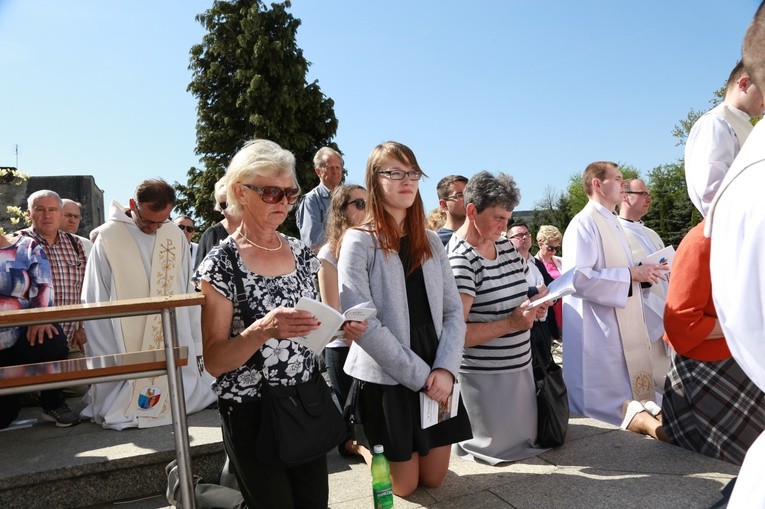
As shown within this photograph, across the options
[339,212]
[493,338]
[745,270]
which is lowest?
[493,338]

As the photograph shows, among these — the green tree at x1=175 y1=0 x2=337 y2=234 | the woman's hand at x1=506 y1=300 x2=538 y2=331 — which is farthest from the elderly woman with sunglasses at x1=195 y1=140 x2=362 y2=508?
the green tree at x1=175 y1=0 x2=337 y2=234

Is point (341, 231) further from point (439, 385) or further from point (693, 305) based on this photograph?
point (693, 305)

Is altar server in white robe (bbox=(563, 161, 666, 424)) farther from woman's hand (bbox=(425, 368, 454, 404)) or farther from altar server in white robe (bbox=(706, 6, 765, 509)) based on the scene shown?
altar server in white robe (bbox=(706, 6, 765, 509))

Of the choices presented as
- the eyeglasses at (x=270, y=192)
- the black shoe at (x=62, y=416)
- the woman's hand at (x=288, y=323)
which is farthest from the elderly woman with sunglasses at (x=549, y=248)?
the woman's hand at (x=288, y=323)

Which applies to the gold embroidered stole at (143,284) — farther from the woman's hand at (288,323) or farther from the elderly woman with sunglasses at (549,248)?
the elderly woman with sunglasses at (549,248)

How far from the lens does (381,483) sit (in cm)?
288

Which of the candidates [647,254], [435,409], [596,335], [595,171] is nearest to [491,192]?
[435,409]

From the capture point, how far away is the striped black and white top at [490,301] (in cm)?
392

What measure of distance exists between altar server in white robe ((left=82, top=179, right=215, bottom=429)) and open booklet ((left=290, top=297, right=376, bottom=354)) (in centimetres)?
281

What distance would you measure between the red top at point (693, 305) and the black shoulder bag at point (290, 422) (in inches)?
81.4

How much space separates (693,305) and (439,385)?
1.50 meters

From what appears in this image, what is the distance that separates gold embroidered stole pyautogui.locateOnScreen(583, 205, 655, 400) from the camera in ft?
16.9

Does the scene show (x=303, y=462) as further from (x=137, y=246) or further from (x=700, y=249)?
(x=137, y=246)

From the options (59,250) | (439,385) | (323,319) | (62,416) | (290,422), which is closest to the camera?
(323,319)
